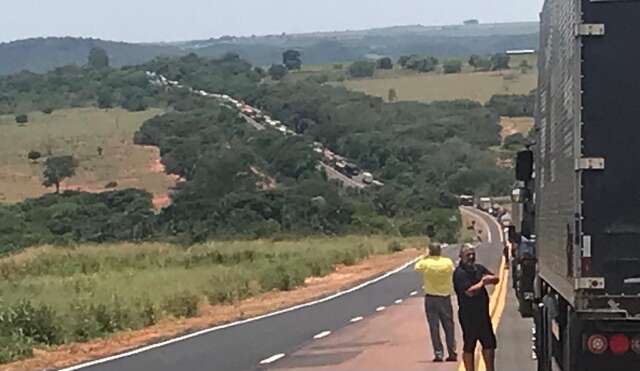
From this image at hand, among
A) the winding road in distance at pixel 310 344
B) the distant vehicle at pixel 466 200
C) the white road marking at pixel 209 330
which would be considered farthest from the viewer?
the distant vehicle at pixel 466 200

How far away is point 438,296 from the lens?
64.1ft

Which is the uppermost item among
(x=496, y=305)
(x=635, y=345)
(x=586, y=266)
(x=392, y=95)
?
(x=586, y=266)

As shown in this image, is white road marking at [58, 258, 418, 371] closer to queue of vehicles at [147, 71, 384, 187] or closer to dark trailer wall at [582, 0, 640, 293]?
dark trailer wall at [582, 0, 640, 293]

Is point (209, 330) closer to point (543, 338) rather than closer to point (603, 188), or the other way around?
point (543, 338)

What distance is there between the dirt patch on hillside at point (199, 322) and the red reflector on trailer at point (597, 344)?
12.8 metres

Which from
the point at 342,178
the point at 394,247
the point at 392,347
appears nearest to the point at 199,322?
the point at 392,347

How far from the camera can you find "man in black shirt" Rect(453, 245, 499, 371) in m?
15.4

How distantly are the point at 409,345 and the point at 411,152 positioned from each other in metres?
122

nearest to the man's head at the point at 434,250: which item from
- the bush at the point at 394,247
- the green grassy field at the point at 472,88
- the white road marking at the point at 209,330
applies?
the white road marking at the point at 209,330

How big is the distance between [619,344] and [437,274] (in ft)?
30.2

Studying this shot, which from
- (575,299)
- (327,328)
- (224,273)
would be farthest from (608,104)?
(224,273)

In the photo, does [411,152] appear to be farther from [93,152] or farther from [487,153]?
[93,152]

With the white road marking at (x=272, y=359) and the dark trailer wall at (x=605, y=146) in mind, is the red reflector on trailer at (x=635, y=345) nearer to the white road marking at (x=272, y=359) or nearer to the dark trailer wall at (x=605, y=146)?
the dark trailer wall at (x=605, y=146)

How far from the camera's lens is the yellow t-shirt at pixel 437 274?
1941 centimetres
